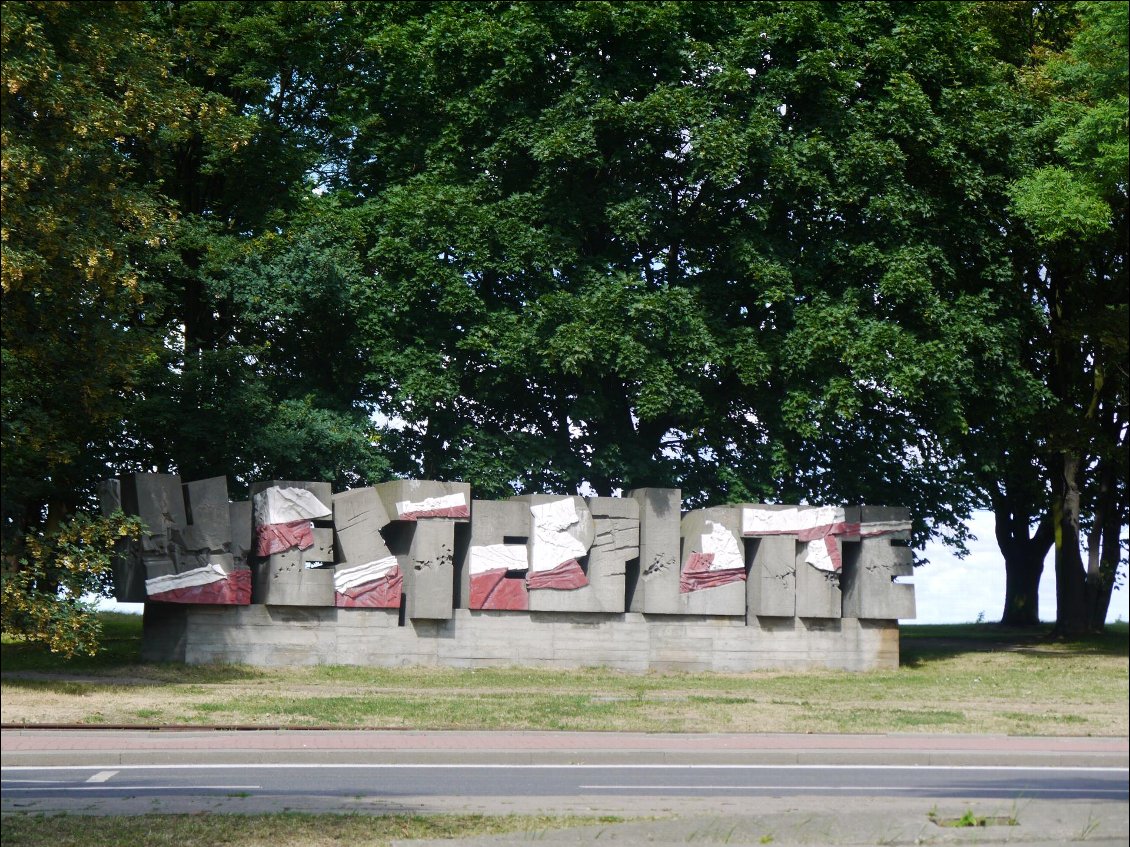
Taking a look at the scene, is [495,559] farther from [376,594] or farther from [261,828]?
[261,828]

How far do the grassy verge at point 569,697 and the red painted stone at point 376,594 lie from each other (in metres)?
1.22

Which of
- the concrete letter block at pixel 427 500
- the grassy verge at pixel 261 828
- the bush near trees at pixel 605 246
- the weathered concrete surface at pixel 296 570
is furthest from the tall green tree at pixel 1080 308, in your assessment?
the grassy verge at pixel 261 828

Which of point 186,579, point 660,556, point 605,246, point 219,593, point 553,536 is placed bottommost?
point 219,593

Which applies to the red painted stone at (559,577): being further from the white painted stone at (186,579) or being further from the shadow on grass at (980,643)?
the shadow on grass at (980,643)

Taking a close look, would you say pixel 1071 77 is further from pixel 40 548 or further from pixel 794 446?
pixel 40 548

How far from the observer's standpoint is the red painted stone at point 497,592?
2561 cm

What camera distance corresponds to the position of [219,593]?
24.2 metres

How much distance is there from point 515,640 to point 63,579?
841 cm

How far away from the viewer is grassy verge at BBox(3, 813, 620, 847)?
9.26 meters

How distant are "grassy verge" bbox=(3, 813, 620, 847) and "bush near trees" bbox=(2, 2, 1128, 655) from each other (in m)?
15.4

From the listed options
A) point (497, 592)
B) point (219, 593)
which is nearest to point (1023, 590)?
point (497, 592)

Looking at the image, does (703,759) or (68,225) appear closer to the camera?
(703,759)

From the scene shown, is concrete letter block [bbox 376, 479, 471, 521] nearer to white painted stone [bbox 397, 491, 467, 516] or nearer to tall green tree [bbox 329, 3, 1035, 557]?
white painted stone [bbox 397, 491, 467, 516]

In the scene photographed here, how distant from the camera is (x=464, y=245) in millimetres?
27031
